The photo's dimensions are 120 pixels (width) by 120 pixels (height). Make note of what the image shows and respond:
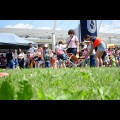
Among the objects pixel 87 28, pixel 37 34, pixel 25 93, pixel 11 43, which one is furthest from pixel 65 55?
pixel 37 34

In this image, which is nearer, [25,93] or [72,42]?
[25,93]

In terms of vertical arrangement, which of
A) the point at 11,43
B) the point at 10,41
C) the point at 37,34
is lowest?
the point at 11,43

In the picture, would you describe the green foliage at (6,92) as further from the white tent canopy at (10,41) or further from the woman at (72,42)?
the white tent canopy at (10,41)

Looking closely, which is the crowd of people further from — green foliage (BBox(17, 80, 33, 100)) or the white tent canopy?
green foliage (BBox(17, 80, 33, 100))

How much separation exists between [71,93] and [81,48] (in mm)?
12814

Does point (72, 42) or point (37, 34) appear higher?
point (37, 34)

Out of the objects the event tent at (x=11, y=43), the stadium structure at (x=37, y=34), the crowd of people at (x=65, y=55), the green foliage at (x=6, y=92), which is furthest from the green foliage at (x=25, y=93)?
the stadium structure at (x=37, y=34)

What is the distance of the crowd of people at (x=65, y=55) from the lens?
1117 cm

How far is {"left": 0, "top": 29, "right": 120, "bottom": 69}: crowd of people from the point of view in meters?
11.2

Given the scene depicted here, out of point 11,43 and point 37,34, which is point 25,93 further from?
point 37,34

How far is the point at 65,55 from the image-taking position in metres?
12.7
